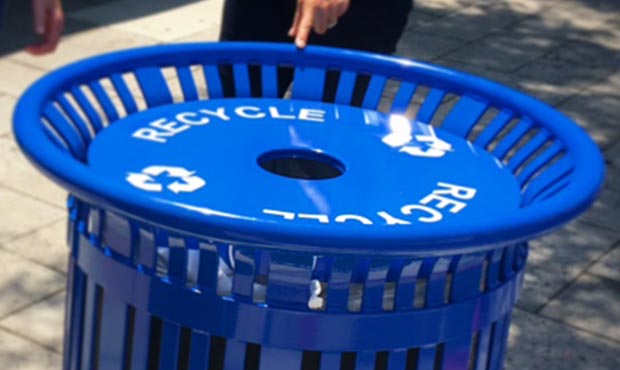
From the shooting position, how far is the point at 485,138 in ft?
10.7

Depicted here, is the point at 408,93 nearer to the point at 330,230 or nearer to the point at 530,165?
the point at 530,165

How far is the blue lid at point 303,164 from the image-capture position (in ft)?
9.08

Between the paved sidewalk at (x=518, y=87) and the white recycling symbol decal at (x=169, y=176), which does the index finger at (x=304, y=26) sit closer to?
the white recycling symbol decal at (x=169, y=176)

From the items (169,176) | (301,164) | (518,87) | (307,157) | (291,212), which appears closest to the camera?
(291,212)

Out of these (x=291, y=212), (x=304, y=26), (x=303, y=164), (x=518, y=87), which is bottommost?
(x=518, y=87)

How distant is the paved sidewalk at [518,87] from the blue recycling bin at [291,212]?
1392 mm

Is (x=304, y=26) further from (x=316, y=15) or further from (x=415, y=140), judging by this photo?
(x=415, y=140)

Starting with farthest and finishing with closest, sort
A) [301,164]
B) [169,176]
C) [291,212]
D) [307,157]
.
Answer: [301,164], [307,157], [169,176], [291,212]

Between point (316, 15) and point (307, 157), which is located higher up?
point (316, 15)

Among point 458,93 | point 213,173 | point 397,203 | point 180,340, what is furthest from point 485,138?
point 180,340

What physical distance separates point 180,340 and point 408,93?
1.00 meters

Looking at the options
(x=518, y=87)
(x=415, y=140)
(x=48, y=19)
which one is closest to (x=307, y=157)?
(x=415, y=140)

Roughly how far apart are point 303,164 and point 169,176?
1.46 ft

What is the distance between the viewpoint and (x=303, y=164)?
320 cm
